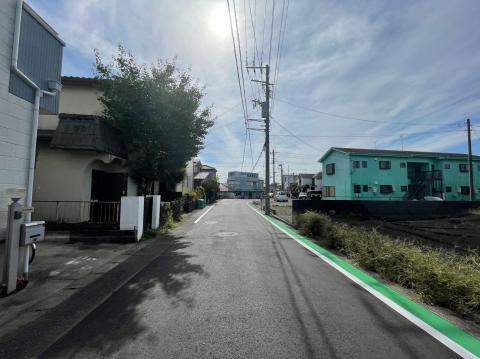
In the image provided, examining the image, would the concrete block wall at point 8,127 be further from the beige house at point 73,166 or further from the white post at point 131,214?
the beige house at point 73,166

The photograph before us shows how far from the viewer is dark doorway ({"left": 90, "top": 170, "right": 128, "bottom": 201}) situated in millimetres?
11547

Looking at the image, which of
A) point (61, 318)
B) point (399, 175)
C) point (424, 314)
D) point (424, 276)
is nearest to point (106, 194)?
point (61, 318)

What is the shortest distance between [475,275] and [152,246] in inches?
311

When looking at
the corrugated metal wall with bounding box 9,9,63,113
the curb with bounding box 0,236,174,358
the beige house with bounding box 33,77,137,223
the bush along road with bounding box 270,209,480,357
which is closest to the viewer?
the curb with bounding box 0,236,174,358

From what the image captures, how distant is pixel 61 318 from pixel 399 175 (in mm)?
36741

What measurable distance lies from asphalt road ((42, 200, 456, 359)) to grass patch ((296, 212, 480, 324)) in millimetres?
966

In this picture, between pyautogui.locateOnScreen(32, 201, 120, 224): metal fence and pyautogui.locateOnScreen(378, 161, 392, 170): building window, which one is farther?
pyautogui.locateOnScreen(378, 161, 392, 170): building window

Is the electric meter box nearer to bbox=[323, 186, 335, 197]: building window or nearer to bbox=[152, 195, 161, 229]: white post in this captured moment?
bbox=[152, 195, 161, 229]: white post

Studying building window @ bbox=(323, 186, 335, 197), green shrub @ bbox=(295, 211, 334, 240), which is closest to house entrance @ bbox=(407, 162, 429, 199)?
building window @ bbox=(323, 186, 335, 197)

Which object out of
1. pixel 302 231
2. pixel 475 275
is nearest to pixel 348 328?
pixel 475 275

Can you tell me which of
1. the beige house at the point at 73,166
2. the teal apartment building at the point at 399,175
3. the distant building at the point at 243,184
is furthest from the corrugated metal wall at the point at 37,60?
the distant building at the point at 243,184

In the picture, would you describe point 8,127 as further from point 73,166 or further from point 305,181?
point 305,181

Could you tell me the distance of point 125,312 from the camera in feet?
12.3

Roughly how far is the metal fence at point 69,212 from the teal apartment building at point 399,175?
27410 millimetres
